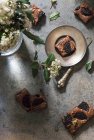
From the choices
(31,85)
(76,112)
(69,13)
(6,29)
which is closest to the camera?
(6,29)

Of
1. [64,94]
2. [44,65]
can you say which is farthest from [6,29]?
[64,94]

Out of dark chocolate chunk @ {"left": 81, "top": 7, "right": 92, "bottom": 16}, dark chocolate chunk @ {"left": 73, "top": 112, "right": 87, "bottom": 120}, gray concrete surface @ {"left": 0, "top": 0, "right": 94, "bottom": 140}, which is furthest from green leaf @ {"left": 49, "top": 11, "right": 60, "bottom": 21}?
dark chocolate chunk @ {"left": 73, "top": 112, "right": 87, "bottom": 120}

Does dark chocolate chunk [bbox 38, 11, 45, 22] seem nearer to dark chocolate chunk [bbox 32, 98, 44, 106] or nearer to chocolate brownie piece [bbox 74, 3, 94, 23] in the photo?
chocolate brownie piece [bbox 74, 3, 94, 23]

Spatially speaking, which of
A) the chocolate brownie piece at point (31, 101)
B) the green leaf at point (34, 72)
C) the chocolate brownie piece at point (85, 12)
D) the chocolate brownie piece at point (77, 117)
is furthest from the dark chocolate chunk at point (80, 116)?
the chocolate brownie piece at point (85, 12)

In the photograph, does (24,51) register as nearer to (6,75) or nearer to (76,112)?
(6,75)

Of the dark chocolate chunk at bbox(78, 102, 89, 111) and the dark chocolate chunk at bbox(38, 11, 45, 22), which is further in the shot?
the dark chocolate chunk at bbox(38, 11, 45, 22)

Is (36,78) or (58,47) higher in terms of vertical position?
(58,47)
